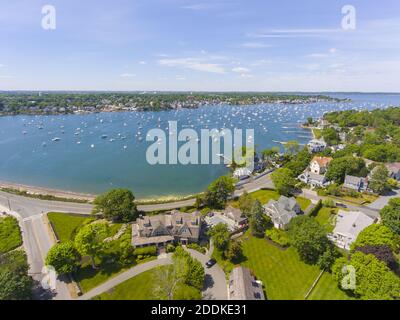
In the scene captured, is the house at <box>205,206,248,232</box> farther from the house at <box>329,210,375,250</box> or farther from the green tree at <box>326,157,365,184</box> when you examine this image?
the green tree at <box>326,157,365,184</box>

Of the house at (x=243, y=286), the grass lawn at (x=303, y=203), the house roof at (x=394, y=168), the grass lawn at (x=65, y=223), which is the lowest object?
the house at (x=243, y=286)

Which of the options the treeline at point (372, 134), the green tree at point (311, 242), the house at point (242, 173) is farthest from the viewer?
the treeline at point (372, 134)

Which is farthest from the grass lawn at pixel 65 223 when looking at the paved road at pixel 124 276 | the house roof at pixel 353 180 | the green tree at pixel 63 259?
the house roof at pixel 353 180

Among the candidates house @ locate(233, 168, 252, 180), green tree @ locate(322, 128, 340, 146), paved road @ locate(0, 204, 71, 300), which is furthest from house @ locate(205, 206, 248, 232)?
green tree @ locate(322, 128, 340, 146)

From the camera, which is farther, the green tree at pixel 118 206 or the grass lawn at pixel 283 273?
the green tree at pixel 118 206

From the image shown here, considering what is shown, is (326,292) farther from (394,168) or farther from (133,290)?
(394,168)

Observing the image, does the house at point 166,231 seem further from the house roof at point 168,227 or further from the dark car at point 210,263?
the dark car at point 210,263

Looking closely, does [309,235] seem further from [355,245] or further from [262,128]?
[262,128]
